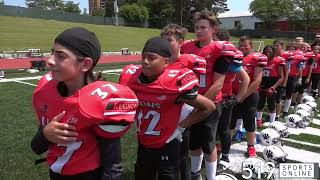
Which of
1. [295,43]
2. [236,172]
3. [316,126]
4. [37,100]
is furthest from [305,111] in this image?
[37,100]

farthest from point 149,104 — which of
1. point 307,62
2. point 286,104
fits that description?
point 307,62

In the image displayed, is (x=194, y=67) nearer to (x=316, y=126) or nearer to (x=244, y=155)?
(x=244, y=155)

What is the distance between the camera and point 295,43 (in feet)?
35.9

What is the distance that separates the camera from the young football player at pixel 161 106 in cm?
341

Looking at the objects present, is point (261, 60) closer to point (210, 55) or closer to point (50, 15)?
point (210, 55)

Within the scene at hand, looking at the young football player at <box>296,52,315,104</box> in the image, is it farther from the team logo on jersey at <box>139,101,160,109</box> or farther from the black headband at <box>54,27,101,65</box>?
the black headband at <box>54,27,101,65</box>

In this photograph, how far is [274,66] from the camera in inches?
343

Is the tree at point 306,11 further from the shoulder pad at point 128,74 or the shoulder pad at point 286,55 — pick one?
the shoulder pad at point 128,74

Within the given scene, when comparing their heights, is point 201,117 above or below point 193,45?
below

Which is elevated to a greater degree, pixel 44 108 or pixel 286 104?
pixel 44 108

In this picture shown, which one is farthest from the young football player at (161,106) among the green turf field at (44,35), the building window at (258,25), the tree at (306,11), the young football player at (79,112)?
the building window at (258,25)

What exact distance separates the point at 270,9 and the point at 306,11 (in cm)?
662

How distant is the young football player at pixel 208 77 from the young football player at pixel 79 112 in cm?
213

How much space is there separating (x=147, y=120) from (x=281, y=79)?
5.81 metres
